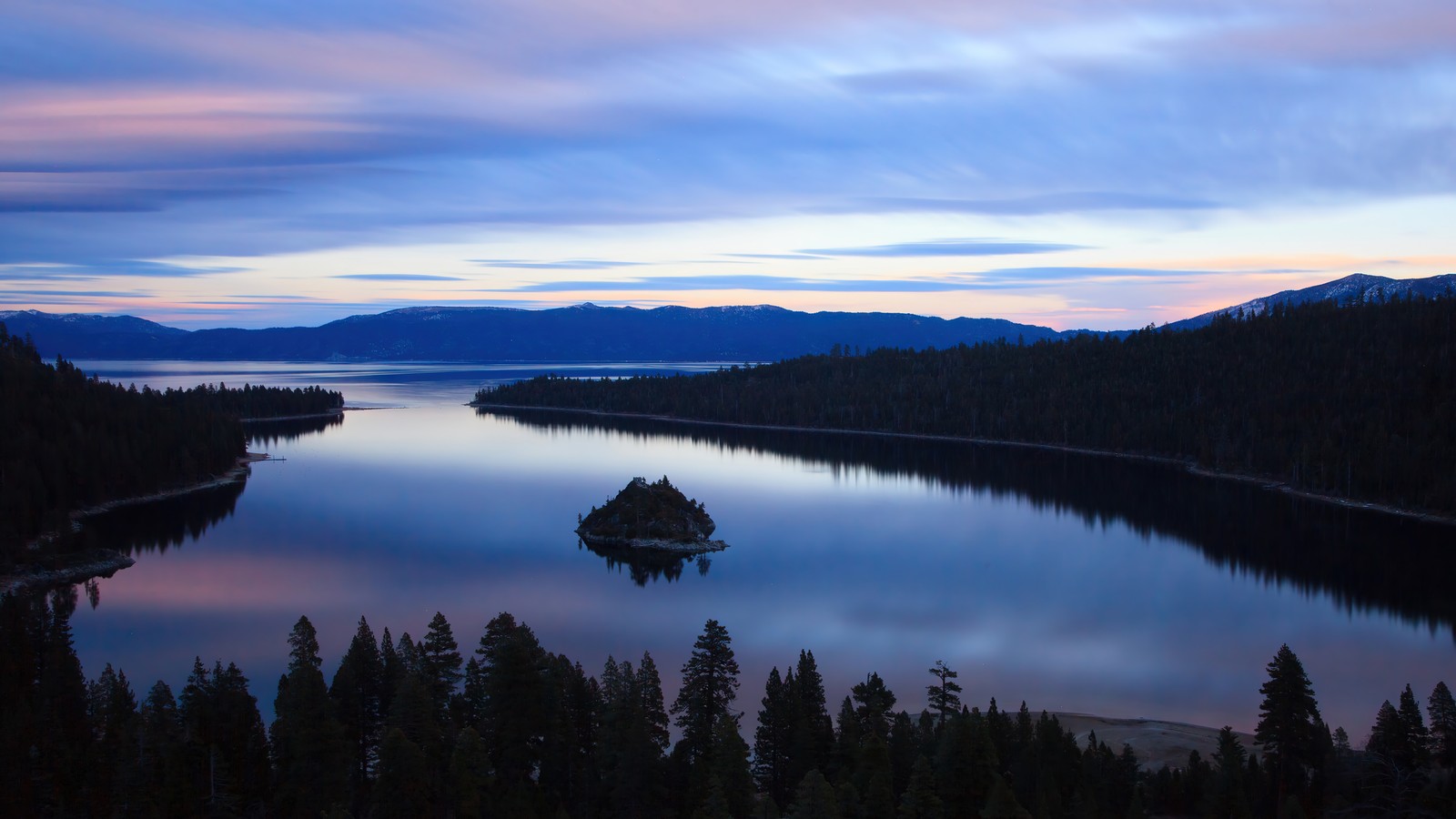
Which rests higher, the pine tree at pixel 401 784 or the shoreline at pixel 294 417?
the shoreline at pixel 294 417

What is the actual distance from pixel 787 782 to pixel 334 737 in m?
11.7

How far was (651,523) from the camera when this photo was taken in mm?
65438

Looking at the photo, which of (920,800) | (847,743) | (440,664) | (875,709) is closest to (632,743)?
(847,743)

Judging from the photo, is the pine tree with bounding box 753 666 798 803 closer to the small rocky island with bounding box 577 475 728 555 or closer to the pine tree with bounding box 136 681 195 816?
the pine tree with bounding box 136 681 195 816

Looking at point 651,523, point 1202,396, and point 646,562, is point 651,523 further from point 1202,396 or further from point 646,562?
point 1202,396

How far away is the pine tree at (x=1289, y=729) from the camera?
2553cm

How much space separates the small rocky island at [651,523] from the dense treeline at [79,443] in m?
32.9

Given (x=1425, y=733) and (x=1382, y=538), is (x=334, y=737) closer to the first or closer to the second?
(x=1425, y=733)

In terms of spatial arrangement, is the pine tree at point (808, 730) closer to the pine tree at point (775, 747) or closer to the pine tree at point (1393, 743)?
the pine tree at point (775, 747)

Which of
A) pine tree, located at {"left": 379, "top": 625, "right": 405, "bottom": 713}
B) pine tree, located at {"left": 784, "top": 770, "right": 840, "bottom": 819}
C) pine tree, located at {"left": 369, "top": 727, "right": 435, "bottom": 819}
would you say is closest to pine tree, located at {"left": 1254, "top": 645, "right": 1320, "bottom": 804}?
pine tree, located at {"left": 784, "top": 770, "right": 840, "bottom": 819}

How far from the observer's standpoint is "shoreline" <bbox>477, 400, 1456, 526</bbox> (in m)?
76.8

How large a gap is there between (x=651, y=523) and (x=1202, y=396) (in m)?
79.2

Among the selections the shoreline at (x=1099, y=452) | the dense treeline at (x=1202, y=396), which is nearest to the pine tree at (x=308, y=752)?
the shoreline at (x=1099, y=452)

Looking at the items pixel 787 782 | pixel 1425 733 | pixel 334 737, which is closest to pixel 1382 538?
pixel 1425 733
